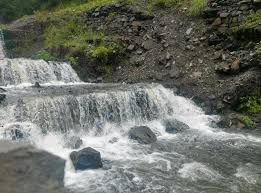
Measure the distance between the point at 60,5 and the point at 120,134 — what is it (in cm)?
1759

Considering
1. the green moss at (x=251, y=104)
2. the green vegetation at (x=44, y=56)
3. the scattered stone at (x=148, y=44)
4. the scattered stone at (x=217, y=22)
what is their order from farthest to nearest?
the green vegetation at (x=44, y=56) < the scattered stone at (x=148, y=44) < the scattered stone at (x=217, y=22) < the green moss at (x=251, y=104)

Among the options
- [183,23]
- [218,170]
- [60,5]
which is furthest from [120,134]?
[60,5]

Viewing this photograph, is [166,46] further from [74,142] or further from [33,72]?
[74,142]

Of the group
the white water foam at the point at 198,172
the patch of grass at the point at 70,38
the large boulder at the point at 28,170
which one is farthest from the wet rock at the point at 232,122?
the patch of grass at the point at 70,38

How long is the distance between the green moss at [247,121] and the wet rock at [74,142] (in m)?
6.15

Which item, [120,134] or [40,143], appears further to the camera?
[120,134]

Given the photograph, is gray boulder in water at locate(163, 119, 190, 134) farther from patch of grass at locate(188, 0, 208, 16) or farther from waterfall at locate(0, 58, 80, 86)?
patch of grass at locate(188, 0, 208, 16)

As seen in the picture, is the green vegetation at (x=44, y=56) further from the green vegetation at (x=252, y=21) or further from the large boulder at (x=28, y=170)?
the large boulder at (x=28, y=170)

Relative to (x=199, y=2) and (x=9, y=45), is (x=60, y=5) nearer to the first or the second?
(x=9, y=45)

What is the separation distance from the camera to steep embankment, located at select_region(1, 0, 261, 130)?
16.3m

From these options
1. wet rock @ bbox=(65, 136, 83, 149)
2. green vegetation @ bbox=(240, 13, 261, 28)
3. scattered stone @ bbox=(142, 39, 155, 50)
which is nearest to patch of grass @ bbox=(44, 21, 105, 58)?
scattered stone @ bbox=(142, 39, 155, 50)

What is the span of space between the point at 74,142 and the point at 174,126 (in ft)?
12.7

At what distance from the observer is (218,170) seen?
1054 cm

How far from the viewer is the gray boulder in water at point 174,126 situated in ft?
46.9
